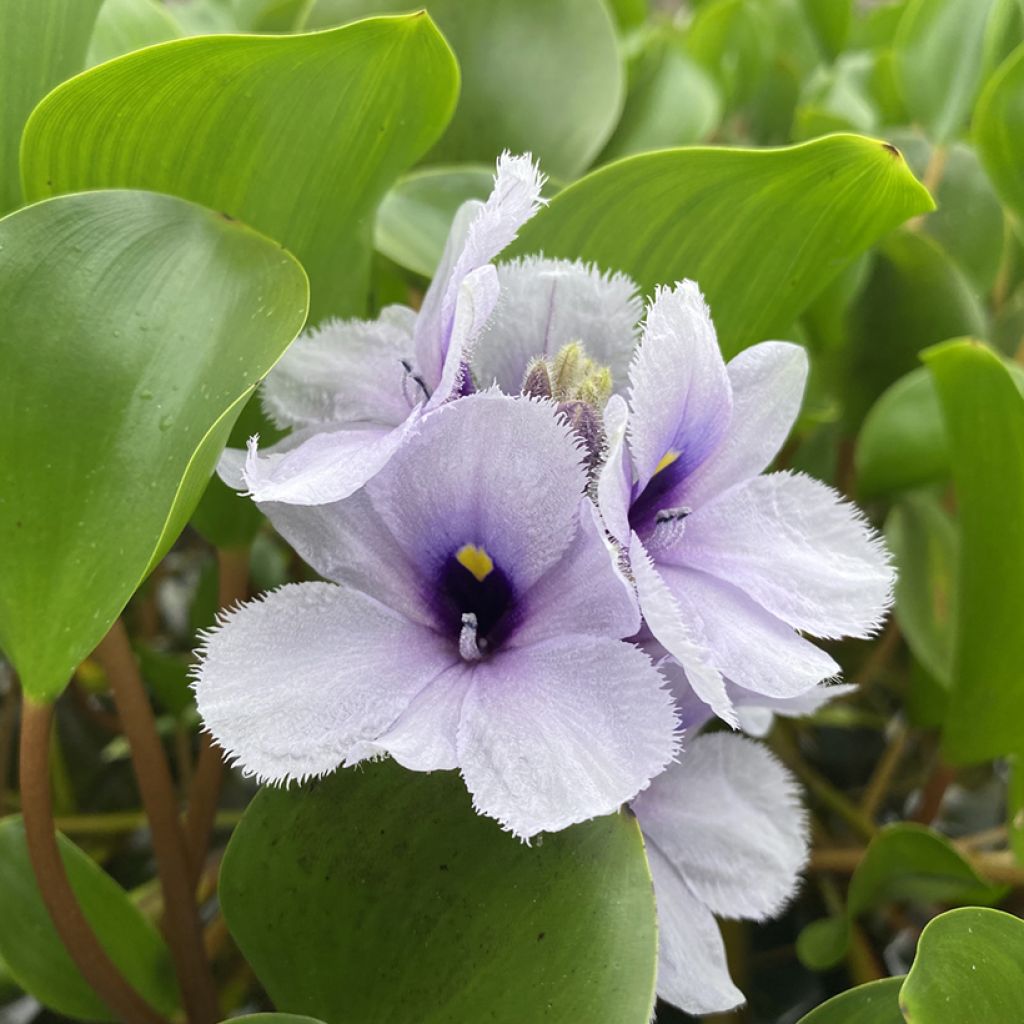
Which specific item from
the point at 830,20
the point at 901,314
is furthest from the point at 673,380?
the point at 830,20

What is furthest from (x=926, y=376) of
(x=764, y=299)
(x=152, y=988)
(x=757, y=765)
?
(x=152, y=988)

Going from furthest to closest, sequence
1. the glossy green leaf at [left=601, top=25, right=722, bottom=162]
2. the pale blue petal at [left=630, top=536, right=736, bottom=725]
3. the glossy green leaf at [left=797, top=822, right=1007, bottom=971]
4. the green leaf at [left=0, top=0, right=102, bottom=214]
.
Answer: the glossy green leaf at [left=601, top=25, right=722, bottom=162]
the glossy green leaf at [left=797, top=822, right=1007, bottom=971]
the green leaf at [left=0, top=0, right=102, bottom=214]
the pale blue petal at [left=630, top=536, right=736, bottom=725]

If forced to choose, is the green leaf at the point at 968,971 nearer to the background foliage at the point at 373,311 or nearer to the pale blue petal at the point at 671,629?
the background foliage at the point at 373,311

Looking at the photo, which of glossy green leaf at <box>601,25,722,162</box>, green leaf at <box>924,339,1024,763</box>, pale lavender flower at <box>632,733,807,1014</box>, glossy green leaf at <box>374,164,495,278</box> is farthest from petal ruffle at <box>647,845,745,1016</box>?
glossy green leaf at <box>601,25,722,162</box>

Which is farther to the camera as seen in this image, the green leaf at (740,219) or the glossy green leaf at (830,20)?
the glossy green leaf at (830,20)

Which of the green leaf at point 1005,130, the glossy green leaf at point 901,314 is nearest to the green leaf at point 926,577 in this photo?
the glossy green leaf at point 901,314

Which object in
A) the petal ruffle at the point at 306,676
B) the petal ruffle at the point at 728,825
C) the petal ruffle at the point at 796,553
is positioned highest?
the petal ruffle at the point at 796,553

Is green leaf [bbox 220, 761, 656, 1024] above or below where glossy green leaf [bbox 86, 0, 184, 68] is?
below

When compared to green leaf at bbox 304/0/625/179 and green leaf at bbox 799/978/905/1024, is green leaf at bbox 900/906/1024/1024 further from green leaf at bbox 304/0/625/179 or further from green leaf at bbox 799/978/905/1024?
green leaf at bbox 304/0/625/179
